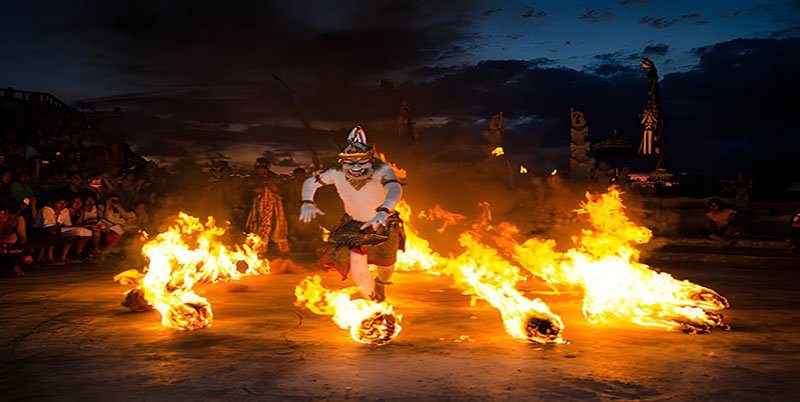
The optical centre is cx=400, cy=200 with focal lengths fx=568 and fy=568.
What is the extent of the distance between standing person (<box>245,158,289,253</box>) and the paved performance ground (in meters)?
5.16

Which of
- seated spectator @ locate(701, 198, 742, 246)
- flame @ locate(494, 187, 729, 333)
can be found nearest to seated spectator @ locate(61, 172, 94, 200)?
flame @ locate(494, 187, 729, 333)

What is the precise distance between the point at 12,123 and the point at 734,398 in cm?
2245

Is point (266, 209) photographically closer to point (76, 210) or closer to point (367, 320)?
point (76, 210)

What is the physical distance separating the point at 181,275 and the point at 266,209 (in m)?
4.63

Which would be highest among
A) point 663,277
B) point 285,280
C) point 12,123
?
point 12,123

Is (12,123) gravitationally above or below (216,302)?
above

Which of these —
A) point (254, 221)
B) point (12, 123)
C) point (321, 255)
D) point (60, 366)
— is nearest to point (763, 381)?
point (321, 255)

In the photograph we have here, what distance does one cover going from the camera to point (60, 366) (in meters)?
4.23

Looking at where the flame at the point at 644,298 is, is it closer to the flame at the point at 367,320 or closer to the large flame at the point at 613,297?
the large flame at the point at 613,297

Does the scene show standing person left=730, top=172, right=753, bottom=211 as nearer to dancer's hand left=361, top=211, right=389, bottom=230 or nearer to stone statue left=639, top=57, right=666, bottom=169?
stone statue left=639, top=57, right=666, bottom=169

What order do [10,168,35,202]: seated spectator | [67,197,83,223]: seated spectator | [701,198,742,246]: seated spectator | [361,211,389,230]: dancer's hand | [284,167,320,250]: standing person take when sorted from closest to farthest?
[361,211,389,230]: dancer's hand < [10,168,35,202]: seated spectator < [67,197,83,223]: seated spectator < [701,198,742,246]: seated spectator < [284,167,320,250]: standing person

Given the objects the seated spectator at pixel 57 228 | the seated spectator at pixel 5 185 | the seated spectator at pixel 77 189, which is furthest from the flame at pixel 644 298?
the seated spectator at pixel 77 189

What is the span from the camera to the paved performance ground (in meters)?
3.68

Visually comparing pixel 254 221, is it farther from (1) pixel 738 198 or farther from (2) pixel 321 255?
(1) pixel 738 198
